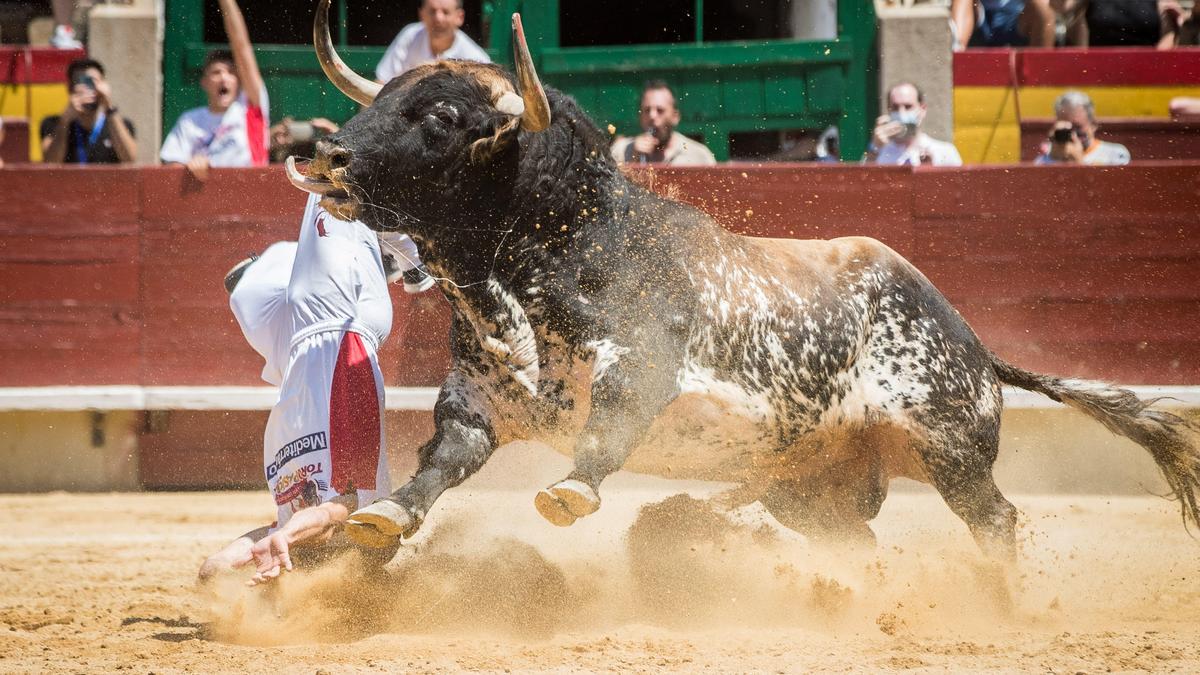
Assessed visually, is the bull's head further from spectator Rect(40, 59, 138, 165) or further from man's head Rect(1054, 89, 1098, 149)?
man's head Rect(1054, 89, 1098, 149)

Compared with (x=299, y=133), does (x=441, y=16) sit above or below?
above

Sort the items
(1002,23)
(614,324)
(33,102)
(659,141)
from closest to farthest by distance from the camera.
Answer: (614,324) → (659,141) → (33,102) → (1002,23)

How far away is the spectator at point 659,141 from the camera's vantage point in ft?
19.3

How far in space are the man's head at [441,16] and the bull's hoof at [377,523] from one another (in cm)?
325

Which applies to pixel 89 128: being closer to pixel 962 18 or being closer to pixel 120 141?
pixel 120 141

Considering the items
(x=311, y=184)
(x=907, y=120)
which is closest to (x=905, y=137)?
(x=907, y=120)

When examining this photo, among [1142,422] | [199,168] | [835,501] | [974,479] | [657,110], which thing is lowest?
[835,501]

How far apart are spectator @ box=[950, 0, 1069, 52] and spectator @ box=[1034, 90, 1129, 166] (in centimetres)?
113

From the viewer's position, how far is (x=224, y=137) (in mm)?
6285

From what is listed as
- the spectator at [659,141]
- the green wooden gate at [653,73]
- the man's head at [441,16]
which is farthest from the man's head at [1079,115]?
the man's head at [441,16]

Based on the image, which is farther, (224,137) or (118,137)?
(118,137)

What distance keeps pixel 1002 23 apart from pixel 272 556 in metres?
6.02

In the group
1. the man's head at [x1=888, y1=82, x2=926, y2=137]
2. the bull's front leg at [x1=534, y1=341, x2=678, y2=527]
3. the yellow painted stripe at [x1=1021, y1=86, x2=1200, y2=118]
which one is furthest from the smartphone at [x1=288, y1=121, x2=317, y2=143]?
the yellow painted stripe at [x1=1021, y1=86, x2=1200, y2=118]

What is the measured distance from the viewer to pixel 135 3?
25.5 feet
